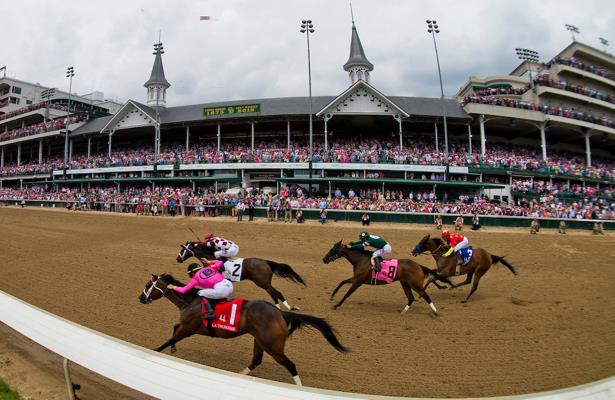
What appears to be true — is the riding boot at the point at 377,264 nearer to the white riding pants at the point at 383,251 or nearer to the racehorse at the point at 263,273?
the white riding pants at the point at 383,251

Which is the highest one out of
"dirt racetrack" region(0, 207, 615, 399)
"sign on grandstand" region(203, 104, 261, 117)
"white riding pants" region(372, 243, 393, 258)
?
"sign on grandstand" region(203, 104, 261, 117)

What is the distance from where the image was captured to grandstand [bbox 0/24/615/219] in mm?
Answer: 25219

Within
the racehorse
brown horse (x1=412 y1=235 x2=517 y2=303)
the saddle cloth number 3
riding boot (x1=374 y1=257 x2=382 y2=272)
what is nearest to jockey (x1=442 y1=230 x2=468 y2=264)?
brown horse (x1=412 y1=235 x2=517 y2=303)

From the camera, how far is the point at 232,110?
29.7 m

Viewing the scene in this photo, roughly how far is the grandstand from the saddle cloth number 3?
12.4m

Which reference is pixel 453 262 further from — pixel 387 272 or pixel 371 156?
pixel 371 156

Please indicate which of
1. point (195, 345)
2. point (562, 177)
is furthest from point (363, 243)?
point (562, 177)

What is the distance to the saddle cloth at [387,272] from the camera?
772 centimetres

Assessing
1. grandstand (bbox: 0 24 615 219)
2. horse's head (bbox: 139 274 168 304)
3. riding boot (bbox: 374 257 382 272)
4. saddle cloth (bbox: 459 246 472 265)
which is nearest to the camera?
horse's head (bbox: 139 274 168 304)

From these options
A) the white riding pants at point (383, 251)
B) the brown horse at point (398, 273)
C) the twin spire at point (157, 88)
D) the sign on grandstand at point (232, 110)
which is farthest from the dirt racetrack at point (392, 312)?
the twin spire at point (157, 88)

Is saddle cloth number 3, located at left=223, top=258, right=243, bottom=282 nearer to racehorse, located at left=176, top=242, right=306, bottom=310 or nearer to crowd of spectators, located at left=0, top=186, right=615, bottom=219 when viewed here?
racehorse, located at left=176, top=242, right=306, bottom=310

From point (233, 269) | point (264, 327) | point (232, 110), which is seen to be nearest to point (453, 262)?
point (233, 269)

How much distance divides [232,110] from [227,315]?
88.6 ft

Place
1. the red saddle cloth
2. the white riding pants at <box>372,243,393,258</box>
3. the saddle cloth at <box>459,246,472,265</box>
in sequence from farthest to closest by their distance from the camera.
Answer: the saddle cloth at <box>459,246,472,265</box> → the white riding pants at <box>372,243,393,258</box> → the red saddle cloth
